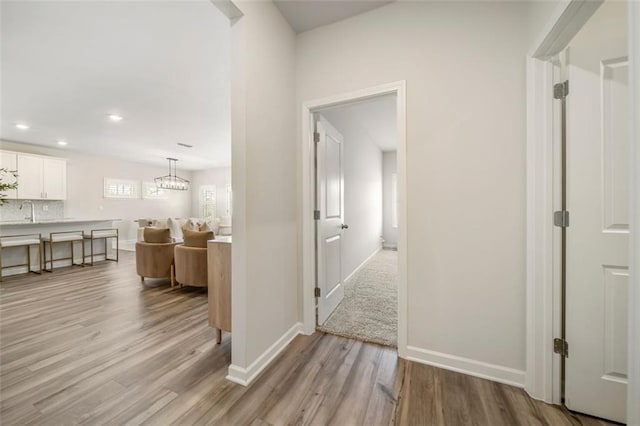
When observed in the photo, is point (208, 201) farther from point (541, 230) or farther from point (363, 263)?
point (541, 230)

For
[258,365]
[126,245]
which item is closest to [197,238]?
[258,365]

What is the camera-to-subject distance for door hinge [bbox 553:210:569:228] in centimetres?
137

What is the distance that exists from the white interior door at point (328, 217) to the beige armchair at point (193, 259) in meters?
1.75

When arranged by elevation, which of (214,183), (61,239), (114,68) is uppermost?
(114,68)

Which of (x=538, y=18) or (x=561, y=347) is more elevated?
(x=538, y=18)

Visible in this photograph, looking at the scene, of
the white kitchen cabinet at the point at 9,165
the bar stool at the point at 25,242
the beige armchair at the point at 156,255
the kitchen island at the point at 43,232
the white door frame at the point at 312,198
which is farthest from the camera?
the white kitchen cabinet at the point at 9,165

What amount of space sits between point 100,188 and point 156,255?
5021 millimetres

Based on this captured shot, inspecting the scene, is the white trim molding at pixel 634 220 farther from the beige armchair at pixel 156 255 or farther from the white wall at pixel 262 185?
the beige armchair at pixel 156 255

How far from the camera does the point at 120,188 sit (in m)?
7.36

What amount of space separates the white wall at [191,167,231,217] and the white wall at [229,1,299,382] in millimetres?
7486

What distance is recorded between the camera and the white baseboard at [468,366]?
61.6 inches

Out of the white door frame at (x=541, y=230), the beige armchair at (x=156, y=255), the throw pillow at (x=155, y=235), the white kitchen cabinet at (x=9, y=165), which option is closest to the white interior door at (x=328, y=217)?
the white door frame at (x=541, y=230)

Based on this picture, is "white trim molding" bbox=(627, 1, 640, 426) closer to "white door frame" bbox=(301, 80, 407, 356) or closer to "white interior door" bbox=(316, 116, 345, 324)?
"white door frame" bbox=(301, 80, 407, 356)

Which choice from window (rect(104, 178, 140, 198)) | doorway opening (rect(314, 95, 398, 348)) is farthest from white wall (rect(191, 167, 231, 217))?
doorway opening (rect(314, 95, 398, 348))
